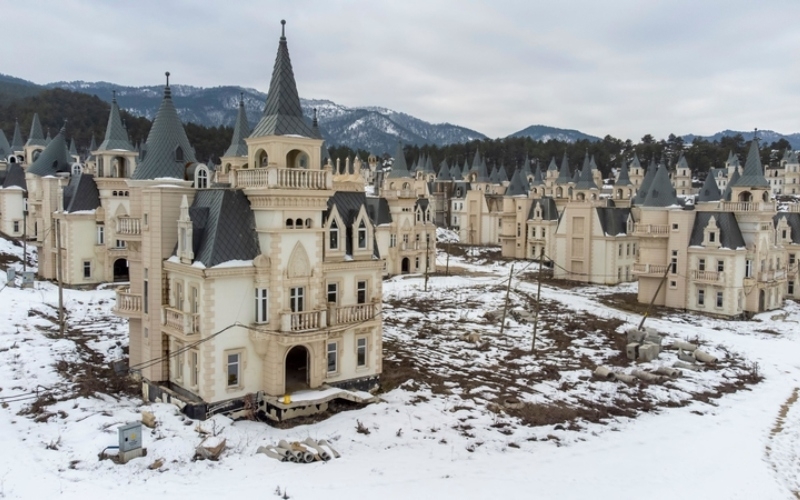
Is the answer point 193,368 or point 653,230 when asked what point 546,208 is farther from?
point 193,368

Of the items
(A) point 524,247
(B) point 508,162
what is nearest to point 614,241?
(A) point 524,247

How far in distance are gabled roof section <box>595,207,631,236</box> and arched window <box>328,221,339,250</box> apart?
42.2m

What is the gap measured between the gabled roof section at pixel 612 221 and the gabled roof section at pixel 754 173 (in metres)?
16.2

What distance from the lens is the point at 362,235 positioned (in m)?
27.1

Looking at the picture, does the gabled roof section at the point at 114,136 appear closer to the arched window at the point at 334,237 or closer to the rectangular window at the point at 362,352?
the arched window at the point at 334,237

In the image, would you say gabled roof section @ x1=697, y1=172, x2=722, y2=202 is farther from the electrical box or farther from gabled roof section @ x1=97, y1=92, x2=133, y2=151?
the electrical box

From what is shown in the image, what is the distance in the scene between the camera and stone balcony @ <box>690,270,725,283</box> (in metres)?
45.0

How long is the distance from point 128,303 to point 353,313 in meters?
9.57

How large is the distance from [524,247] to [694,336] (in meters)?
43.5

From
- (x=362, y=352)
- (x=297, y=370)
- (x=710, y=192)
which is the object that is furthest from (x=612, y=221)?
(x=297, y=370)

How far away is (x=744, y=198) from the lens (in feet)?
155

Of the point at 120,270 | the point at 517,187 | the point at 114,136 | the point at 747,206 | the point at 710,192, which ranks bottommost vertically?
the point at 120,270

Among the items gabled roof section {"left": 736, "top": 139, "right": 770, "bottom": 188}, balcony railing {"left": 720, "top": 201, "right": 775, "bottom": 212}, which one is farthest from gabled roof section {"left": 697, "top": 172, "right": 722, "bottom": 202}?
gabled roof section {"left": 736, "top": 139, "right": 770, "bottom": 188}

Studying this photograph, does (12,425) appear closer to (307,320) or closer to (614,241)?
(307,320)
